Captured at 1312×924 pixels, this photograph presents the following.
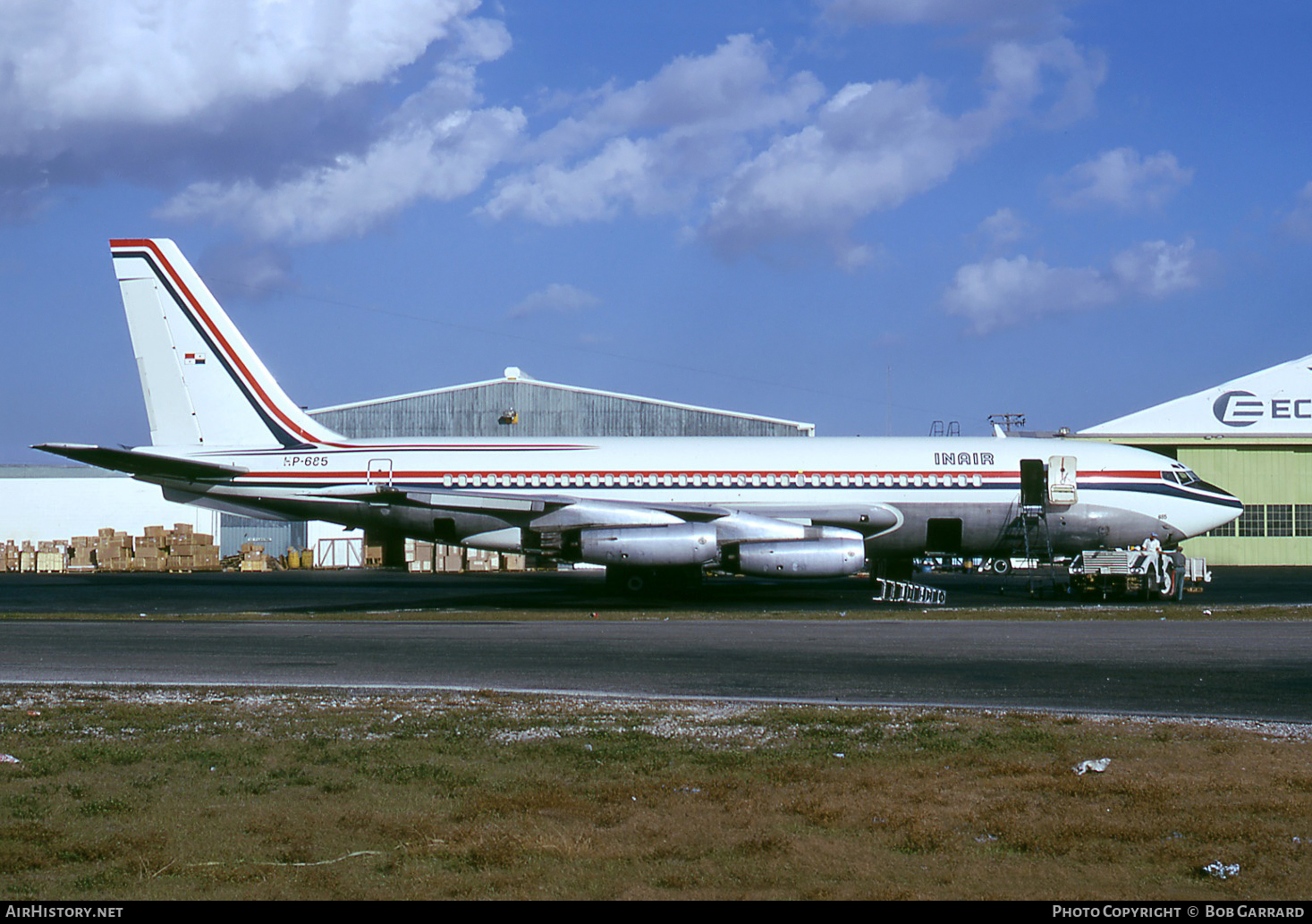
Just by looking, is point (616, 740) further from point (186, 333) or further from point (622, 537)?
point (186, 333)

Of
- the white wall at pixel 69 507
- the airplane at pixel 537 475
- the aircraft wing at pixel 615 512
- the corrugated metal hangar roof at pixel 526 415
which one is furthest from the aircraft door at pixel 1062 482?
the white wall at pixel 69 507

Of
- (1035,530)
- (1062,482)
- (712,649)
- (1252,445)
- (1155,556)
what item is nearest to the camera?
(712,649)

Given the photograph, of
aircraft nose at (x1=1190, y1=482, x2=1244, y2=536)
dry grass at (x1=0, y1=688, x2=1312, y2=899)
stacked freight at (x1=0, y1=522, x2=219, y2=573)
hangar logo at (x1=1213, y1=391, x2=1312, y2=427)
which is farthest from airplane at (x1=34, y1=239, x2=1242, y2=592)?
hangar logo at (x1=1213, y1=391, x2=1312, y2=427)

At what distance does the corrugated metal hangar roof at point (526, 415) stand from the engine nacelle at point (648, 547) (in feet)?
95.7

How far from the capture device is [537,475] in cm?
3094

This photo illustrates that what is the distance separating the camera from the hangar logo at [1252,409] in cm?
5588

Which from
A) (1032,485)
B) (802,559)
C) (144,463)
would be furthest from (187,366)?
(1032,485)

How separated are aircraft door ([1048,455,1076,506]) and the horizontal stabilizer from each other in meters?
22.1

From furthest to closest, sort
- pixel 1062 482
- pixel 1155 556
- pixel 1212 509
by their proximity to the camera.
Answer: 1. pixel 1212 509
2. pixel 1062 482
3. pixel 1155 556

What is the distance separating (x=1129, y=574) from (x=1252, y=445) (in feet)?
97.5

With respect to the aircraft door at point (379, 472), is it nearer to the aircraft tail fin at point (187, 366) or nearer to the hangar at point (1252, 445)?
the aircraft tail fin at point (187, 366)

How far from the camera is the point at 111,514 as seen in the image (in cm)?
6228

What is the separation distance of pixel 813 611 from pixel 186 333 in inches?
735

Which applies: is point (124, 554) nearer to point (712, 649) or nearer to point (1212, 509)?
point (712, 649)
